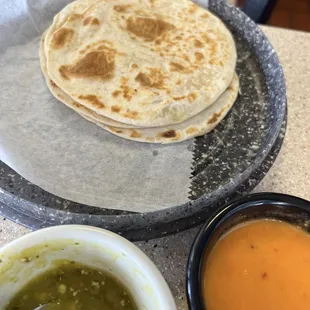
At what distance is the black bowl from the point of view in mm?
688

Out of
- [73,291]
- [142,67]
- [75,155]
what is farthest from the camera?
[142,67]

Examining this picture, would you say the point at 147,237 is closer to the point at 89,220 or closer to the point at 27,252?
the point at 89,220

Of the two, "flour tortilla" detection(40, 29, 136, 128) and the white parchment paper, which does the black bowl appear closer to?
the white parchment paper

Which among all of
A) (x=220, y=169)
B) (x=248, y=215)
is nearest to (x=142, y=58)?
(x=220, y=169)

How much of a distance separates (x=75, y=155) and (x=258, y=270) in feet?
1.33

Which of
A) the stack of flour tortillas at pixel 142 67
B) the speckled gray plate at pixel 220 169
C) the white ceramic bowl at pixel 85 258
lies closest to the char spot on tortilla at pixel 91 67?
the stack of flour tortillas at pixel 142 67

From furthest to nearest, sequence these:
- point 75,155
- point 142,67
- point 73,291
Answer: point 142,67, point 75,155, point 73,291

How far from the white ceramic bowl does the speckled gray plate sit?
0.35 feet

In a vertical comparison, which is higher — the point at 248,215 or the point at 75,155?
the point at 248,215

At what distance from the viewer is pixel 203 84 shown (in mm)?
1014

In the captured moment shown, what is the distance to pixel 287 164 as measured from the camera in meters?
1.01

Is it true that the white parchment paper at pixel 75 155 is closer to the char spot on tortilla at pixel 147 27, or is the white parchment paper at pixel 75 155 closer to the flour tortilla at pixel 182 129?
the flour tortilla at pixel 182 129

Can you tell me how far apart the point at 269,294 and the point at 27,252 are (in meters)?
0.35

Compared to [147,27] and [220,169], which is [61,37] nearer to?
[147,27]
